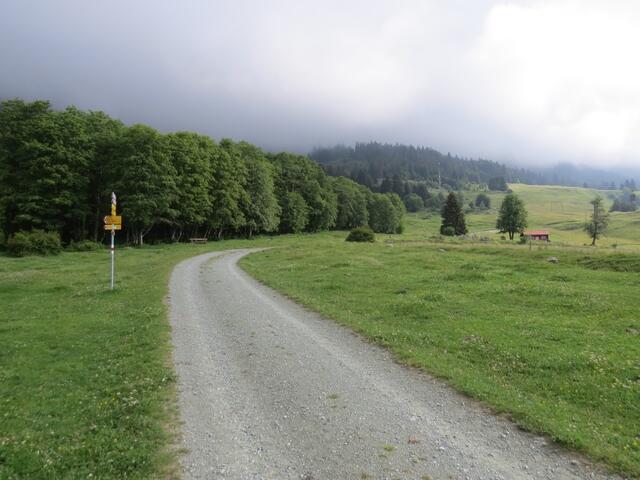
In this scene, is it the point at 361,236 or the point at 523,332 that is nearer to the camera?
the point at 523,332

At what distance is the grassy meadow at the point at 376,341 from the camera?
749cm

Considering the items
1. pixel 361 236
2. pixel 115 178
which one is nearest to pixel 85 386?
pixel 115 178

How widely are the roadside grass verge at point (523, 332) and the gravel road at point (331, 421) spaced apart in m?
0.91

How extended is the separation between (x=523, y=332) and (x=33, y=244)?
50.0m

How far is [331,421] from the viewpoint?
8398 mm

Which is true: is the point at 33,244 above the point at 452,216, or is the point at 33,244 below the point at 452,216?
below

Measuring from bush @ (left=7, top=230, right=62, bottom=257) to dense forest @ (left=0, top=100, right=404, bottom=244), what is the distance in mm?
7337

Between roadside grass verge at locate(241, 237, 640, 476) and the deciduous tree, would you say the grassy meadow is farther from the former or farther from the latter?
the deciduous tree

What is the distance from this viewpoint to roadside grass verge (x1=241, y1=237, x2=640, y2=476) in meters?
8.54

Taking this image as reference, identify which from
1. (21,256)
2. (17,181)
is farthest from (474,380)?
(17,181)

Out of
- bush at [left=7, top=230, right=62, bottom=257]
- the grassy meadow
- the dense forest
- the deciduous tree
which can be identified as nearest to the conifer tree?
the deciduous tree

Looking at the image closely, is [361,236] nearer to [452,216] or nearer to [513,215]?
[452,216]

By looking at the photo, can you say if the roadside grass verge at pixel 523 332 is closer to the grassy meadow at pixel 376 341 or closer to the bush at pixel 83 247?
the grassy meadow at pixel 376 341

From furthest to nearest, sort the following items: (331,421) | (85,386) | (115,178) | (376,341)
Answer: (115,178), (376,341), (85,386), (331,421)
